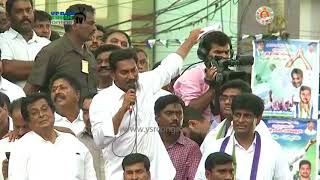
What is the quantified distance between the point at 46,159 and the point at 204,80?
195 cm

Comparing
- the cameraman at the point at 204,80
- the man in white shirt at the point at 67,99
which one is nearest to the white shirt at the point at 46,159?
the man in white shirt at the point at 67,99

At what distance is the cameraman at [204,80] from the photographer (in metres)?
7.63

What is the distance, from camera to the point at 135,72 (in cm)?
685

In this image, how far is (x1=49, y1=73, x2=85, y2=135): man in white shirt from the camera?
7.28m

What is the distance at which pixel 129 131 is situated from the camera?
6.75 metres

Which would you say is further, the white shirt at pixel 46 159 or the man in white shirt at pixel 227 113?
the man in white shirt at pixel 227 113

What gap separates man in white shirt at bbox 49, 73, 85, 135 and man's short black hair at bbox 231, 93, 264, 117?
4.03 feet

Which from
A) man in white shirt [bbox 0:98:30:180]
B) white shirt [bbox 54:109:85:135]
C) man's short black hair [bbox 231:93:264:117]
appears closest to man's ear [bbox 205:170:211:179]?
man's short black hair [bbox 231:93:264:117]

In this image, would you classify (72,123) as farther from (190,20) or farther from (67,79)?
(190,20)

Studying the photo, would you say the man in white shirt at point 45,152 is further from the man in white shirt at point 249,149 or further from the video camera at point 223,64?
the video camera at point 223,64

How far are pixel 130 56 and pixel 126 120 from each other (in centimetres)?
50

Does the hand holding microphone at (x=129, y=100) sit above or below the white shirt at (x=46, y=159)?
above

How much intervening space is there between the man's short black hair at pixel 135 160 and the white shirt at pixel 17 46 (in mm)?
1852

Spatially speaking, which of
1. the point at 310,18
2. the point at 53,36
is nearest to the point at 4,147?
the point at 53,36
